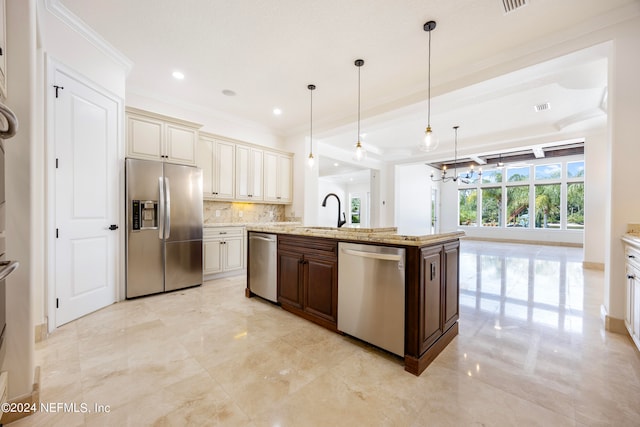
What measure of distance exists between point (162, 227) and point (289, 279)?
79.6 inches

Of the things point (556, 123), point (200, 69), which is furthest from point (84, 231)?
point (556, 123)

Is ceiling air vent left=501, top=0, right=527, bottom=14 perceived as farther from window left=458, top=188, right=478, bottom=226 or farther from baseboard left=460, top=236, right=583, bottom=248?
window left=458, top=188, right=478, bottom=226

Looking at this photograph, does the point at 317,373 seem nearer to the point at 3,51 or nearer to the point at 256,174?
the point at 3,51

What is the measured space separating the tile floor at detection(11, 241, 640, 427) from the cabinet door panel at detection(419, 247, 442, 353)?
0.21m

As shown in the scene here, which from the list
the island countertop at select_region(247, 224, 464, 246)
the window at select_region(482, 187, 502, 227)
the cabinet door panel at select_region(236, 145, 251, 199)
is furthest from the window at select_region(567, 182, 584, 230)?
the cabinet door panel at select_region(236, 145, 251, 199)

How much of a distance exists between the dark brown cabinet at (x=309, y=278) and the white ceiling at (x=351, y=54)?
221 cm

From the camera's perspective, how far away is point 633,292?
85.0 inches

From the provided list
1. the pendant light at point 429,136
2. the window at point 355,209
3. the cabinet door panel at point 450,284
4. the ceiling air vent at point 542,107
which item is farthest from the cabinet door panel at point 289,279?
the window at point 355,209

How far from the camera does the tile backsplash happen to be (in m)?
4.85

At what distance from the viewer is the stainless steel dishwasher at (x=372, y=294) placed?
191 centimetres

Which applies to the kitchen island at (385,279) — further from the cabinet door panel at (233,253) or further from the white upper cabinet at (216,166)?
the white upper cabinet at (216,166)

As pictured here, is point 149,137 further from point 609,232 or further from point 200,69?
point 609,232

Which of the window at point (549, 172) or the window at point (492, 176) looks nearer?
the window at point (549, 172)

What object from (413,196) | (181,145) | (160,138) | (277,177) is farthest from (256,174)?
(413,196)
